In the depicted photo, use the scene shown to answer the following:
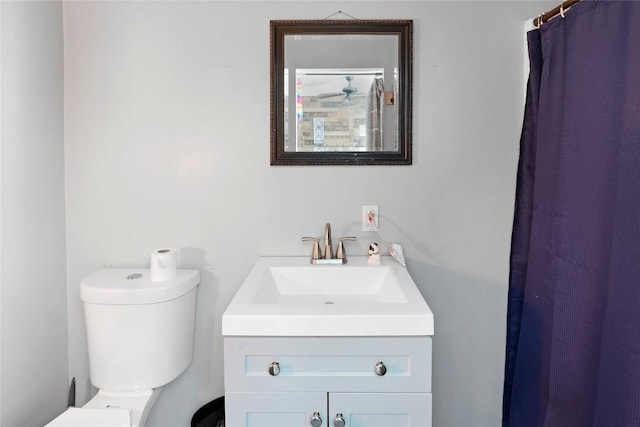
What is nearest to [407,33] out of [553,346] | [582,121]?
[582,121]

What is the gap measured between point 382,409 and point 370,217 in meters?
0.76

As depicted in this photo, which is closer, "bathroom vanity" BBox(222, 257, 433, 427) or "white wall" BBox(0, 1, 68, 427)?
"bathroom vanity" BBox(222, 257, 433, 427)

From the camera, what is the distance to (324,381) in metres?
1.08

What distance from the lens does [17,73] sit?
1351mm

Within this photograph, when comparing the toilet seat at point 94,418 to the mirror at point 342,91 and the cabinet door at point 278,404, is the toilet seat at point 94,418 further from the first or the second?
the mirror at point 342,91

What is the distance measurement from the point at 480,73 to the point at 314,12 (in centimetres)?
71

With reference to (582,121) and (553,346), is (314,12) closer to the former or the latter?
(582,121)

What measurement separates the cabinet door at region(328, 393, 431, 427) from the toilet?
2.31 feet

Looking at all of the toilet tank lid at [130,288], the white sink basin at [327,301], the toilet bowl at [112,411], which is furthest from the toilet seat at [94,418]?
the white sink basin at [327,301]

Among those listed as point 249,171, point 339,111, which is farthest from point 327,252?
point 339,111

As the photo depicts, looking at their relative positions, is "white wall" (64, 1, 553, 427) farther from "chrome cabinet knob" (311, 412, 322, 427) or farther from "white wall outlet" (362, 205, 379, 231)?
"chrome cabinet knob" (311, 412, 322, 427)

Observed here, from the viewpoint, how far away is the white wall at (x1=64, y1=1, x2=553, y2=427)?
160 centimetres

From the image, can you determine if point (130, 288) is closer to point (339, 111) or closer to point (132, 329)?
point (132, 329)

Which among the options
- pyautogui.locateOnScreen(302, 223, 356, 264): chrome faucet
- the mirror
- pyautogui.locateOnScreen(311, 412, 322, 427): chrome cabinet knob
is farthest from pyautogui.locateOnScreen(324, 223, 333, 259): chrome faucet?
pyautogui.locateOnScreen(311, 412, 322, 427): chrome cabinet knob
